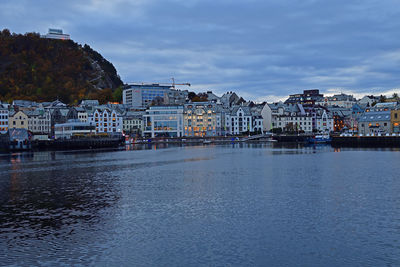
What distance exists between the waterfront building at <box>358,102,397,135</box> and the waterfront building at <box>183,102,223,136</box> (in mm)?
69138

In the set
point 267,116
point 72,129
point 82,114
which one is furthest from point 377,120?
point 82,114

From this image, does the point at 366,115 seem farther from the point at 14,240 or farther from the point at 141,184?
the point at 14,240

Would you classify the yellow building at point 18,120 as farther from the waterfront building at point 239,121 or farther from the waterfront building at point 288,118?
the waterfront building at point 288,118

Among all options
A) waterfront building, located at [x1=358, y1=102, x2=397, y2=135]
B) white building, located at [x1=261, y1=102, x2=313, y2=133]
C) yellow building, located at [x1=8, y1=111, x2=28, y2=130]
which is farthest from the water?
white building, located at [x1=261, y1=102, x2=313, y2=133]

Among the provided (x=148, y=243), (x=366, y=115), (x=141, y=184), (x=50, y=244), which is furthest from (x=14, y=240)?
(x=366, y=115)

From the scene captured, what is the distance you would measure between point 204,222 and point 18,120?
5744 inches

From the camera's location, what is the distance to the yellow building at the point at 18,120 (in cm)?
15239

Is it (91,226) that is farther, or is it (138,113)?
(138,113)

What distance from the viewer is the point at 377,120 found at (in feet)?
435

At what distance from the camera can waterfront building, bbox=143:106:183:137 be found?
189 meters

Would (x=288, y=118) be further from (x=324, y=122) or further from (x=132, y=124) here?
(x=132, y=124)

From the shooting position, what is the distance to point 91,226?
2559 cm

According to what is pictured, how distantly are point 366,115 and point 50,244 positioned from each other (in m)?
134

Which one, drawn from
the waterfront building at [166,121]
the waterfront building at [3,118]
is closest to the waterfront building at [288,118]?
the waterfront building at [166,121]
